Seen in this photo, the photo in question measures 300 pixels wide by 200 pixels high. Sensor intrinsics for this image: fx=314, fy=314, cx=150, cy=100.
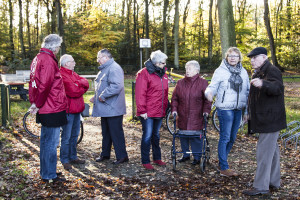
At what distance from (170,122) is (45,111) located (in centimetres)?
452

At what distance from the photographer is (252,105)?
436 centimetres

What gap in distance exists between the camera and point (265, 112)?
4199mm

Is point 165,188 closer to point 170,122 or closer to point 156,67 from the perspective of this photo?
point 156,67

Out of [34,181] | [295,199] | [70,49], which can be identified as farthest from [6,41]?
[295,199]

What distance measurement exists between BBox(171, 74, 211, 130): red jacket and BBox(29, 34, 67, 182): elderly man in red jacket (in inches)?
78.2

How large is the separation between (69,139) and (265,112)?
11.4ft

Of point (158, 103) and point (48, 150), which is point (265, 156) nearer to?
point (158, 103)

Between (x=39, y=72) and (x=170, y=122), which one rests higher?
(x=39, y=72)

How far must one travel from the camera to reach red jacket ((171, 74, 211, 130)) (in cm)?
533

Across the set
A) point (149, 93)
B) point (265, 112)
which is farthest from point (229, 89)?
point (149, 93)

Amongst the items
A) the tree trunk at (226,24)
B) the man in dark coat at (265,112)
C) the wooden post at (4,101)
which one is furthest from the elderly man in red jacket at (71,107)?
the tree trunk at (226,24)

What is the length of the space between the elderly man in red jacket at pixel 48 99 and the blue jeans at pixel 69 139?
0.78m

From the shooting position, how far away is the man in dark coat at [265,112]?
4098 mm

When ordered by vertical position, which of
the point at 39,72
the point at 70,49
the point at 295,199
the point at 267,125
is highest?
the point at 70,49
